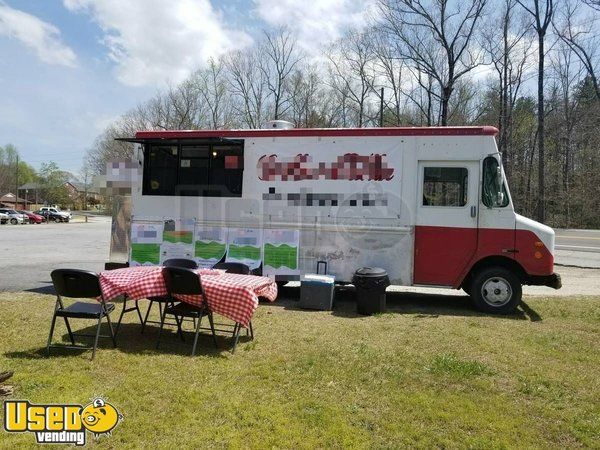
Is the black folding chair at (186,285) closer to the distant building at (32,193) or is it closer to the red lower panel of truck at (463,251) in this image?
the red lower panel of truck at (463,251)

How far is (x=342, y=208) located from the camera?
28.2 ft

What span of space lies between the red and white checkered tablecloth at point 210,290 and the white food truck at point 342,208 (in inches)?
121

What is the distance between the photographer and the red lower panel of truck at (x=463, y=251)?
7.93m

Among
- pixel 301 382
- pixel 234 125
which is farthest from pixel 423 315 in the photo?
pixel 234 125

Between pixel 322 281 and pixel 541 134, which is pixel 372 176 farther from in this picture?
pixel 541 134

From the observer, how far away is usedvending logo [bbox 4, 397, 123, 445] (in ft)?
11.5

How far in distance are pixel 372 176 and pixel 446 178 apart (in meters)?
1.27

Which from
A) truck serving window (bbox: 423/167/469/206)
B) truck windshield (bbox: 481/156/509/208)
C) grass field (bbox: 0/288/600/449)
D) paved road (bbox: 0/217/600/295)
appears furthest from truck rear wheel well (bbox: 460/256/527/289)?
paved road (bbox: 0/217/600/295)

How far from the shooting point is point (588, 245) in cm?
2025

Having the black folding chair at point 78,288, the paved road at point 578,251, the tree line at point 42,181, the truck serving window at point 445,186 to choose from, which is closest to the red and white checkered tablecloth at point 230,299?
the black folding chair at point 78,288

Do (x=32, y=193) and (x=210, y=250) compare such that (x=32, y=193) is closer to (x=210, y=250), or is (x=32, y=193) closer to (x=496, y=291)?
(x=210, y=250)

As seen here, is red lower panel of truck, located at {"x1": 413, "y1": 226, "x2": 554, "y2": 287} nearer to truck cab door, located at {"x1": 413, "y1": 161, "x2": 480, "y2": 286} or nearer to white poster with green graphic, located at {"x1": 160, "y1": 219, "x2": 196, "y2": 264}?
truck cab door, located at {"x1": 413, "y1": 161, "x2": 480, "y2": 286}

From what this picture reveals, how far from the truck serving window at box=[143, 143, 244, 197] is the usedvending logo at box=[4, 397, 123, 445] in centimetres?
552

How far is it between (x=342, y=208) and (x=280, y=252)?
4.61ft
